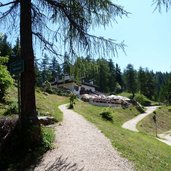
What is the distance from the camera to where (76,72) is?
39.5ft

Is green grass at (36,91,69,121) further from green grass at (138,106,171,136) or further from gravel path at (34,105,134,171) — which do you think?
green grass at (138,106,171,136)

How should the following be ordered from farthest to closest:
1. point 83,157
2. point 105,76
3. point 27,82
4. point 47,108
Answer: point 105,76
point 47,108
point 27,82
point 83,157

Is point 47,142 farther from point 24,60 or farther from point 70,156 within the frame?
point 24,60

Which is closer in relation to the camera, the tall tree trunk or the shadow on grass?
the shadow on grass

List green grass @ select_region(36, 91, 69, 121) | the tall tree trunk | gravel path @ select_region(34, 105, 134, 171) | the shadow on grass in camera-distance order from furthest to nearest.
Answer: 1. green grass @ select_region(36, 91, 69, 121)
2. the tall tree trunk
3. gravel path @ select_region(34, 105, 134, 171)
4. the shadow on grass

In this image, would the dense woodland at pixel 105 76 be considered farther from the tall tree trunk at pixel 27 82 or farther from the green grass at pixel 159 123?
the green grass at pixel 159 123

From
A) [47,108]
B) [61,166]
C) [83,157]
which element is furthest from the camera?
[47,108]

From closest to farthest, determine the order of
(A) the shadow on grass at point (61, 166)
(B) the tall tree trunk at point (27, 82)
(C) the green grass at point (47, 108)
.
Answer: (A) the shadow on grass at point (61, 166)
(B) the tall tree trunk at point (27, 82)
(C) the green grass at point (47, 108)

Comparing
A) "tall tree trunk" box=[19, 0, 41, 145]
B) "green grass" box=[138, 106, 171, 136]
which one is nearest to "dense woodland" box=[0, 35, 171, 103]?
"tall tree trunk" box=[19, 0, 41, 145]

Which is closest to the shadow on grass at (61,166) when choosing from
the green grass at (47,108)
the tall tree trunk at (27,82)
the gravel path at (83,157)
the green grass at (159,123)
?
the gravel path at (83,157)

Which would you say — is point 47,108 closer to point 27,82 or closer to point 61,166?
point 27,82

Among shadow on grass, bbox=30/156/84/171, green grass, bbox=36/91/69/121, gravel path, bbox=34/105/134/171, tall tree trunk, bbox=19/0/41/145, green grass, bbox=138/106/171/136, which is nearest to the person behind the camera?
shadow on grass, bbox=30/156/84/171

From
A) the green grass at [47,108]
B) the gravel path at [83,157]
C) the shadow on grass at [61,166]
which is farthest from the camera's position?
the green grass at [47,108]

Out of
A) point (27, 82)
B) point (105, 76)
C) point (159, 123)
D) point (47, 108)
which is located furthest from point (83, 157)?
point (105, 76)
